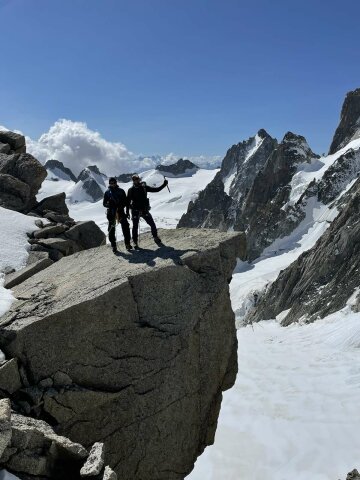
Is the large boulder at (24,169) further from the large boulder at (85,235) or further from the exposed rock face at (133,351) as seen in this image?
the exposed rock face at (133,351)

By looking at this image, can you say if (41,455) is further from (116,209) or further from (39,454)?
(116,209)

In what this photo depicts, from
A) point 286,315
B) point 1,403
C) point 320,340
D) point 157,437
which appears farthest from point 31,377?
point 286,315

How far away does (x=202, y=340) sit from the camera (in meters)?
13.2

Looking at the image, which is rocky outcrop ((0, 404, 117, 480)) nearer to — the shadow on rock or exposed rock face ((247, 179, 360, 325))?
the shadow on rock

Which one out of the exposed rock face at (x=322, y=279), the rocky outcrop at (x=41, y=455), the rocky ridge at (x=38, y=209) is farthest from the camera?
the exposed rock face at (x=322, y=279)

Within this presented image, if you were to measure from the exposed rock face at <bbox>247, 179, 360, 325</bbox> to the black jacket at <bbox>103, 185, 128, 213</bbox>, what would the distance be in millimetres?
37351

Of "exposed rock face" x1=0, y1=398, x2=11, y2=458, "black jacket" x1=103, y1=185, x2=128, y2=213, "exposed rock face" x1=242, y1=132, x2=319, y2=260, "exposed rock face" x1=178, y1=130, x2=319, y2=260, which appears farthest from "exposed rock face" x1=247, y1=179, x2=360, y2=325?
"exposed rock face" x1=178, y1=130, x2=319, y2=260

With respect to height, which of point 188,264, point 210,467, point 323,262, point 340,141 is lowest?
point 210,467

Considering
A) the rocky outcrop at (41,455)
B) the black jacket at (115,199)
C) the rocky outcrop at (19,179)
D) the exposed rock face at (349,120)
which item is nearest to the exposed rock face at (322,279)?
the rocky outcrop at (19,179)

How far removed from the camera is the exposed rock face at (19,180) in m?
27.3

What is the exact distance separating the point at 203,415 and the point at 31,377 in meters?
5.42

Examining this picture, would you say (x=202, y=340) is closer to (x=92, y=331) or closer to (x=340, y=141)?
(x=92, y=331)

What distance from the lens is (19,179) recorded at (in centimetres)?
2877

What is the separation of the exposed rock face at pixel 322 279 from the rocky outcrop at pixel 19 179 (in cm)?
3317
